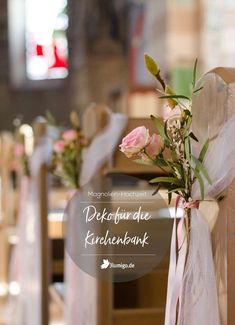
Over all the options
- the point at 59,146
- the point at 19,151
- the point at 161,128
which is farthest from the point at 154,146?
the point at 19,151

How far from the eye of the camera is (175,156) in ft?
6.75

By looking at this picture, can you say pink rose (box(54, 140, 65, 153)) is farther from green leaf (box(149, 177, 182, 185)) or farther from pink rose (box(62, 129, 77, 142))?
green leaf (box(149, 177, 182, 185))

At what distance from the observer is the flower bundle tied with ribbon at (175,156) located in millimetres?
2031

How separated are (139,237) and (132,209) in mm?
83

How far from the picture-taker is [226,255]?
196cm

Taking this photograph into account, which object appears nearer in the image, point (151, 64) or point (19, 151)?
point (151, 64)

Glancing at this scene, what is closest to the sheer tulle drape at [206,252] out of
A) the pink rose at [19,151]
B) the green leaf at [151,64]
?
the green leaf at [151,64]

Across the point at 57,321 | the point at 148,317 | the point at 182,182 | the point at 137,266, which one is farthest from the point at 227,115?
the point at 57,321

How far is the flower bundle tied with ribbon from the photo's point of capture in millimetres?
2031

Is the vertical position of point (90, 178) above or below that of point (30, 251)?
above

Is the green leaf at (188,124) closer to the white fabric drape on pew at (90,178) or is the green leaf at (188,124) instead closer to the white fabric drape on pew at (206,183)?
the white fabric drape on pew at (206,183)

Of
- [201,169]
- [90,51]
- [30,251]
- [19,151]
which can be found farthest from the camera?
[90,51]

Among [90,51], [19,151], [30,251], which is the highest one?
[90,51]

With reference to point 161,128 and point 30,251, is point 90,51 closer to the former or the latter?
point 30,251
